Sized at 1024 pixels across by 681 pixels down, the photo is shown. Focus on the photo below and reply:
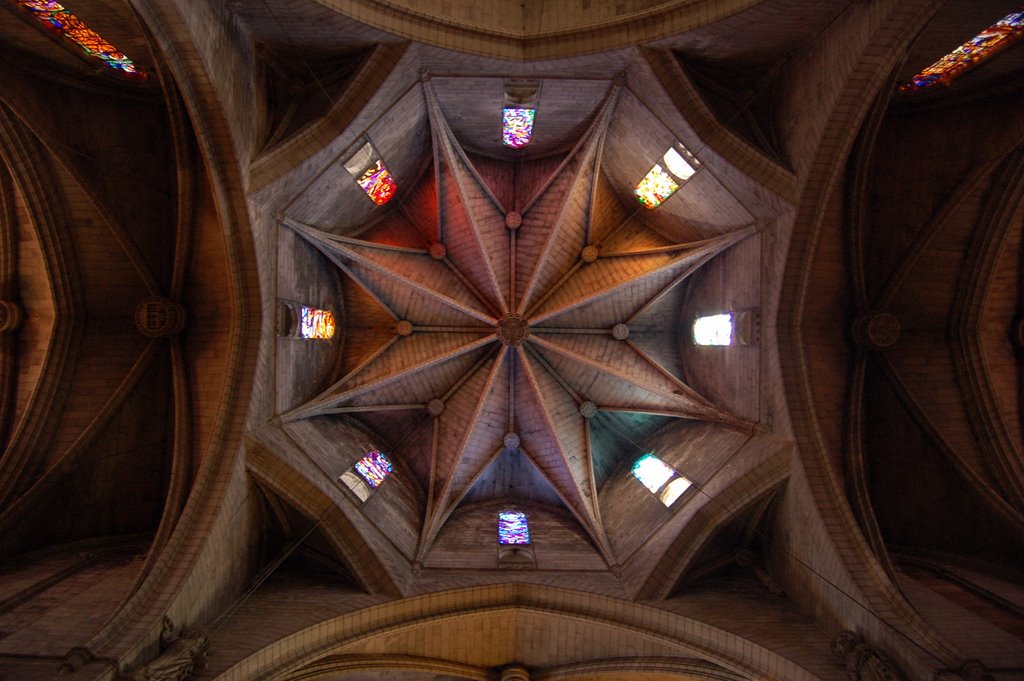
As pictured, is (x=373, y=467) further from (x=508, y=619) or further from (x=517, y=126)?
(x=517, y=126)

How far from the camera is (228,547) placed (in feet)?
42.3

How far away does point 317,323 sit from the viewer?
54.0 ft

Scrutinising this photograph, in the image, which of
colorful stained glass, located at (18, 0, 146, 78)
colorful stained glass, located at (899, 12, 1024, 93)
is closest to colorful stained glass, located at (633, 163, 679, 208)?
colorful stained glass, located at (899, 12, 1024, 93)

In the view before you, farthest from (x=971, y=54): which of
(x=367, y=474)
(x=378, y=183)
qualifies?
(x=367, y=474)

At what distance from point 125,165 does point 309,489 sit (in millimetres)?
7875

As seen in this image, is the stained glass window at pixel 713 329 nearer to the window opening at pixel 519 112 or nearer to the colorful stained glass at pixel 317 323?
the window opening at pixel 519 112

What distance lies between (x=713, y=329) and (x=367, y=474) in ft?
31.2

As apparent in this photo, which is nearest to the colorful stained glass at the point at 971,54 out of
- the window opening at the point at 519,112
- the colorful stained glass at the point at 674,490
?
the window opening at the point at 519,112

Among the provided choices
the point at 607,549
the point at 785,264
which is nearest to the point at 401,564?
the point at 607,549

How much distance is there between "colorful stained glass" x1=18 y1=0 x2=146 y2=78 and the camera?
436 inches

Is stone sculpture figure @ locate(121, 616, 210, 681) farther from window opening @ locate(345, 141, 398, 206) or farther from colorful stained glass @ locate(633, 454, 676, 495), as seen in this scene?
colorful stained glass @ locate(633, 454, 676, 495)

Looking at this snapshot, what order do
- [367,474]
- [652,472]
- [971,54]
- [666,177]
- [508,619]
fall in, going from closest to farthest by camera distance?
[971,54], [508,619], [666,177], [367,474], [652,472]

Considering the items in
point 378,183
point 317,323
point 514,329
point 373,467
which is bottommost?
point 373,467

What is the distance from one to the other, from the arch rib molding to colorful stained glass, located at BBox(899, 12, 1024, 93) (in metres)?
11.4
